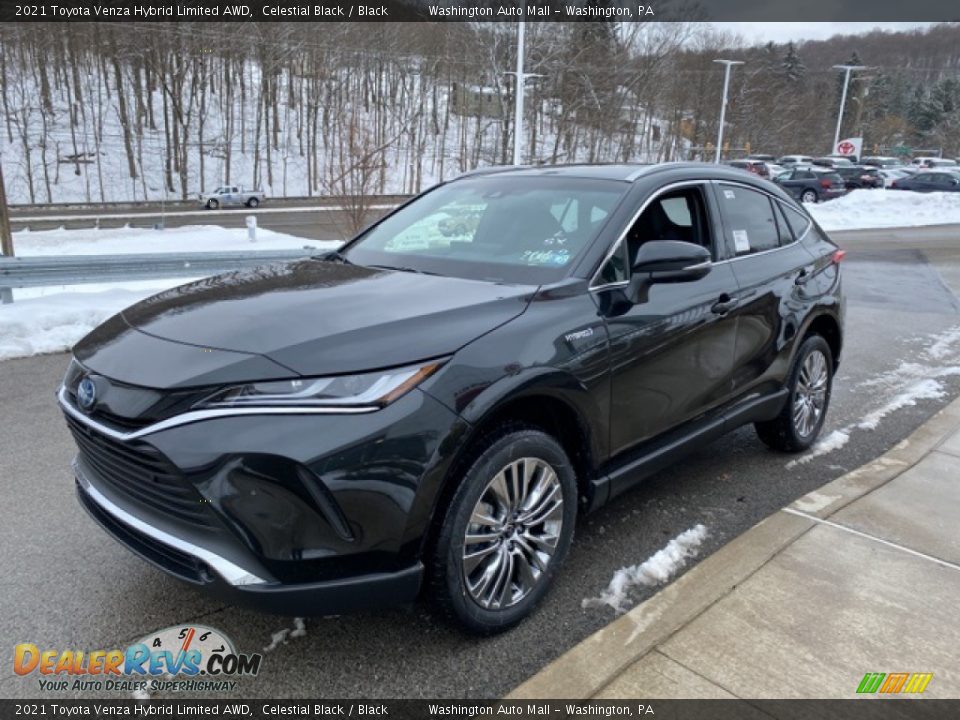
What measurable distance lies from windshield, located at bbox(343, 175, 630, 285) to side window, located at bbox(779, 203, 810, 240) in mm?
1761

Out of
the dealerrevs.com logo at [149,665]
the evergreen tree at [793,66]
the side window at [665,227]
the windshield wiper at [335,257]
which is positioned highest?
the evergreen tree at [793,66]

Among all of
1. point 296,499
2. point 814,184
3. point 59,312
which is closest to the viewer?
point 296,499

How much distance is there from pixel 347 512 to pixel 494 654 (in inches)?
36.8

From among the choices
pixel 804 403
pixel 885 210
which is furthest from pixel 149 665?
pixel 885 210

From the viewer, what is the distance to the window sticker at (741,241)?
4.00m

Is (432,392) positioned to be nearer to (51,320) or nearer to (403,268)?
(403,268)

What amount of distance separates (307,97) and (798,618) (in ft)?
179

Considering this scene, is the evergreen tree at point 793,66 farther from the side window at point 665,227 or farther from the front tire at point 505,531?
the front tire at point 505,531

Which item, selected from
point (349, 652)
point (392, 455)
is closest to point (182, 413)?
point (392, 455)

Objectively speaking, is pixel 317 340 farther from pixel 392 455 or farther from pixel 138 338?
pixel 138 338

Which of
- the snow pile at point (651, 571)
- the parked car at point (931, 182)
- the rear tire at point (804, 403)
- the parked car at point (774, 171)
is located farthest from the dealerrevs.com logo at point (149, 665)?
the parked car at point (931, 182)

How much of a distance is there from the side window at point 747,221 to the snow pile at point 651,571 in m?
1.60

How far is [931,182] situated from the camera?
37312 mm

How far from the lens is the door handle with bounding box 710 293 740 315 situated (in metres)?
3.65
